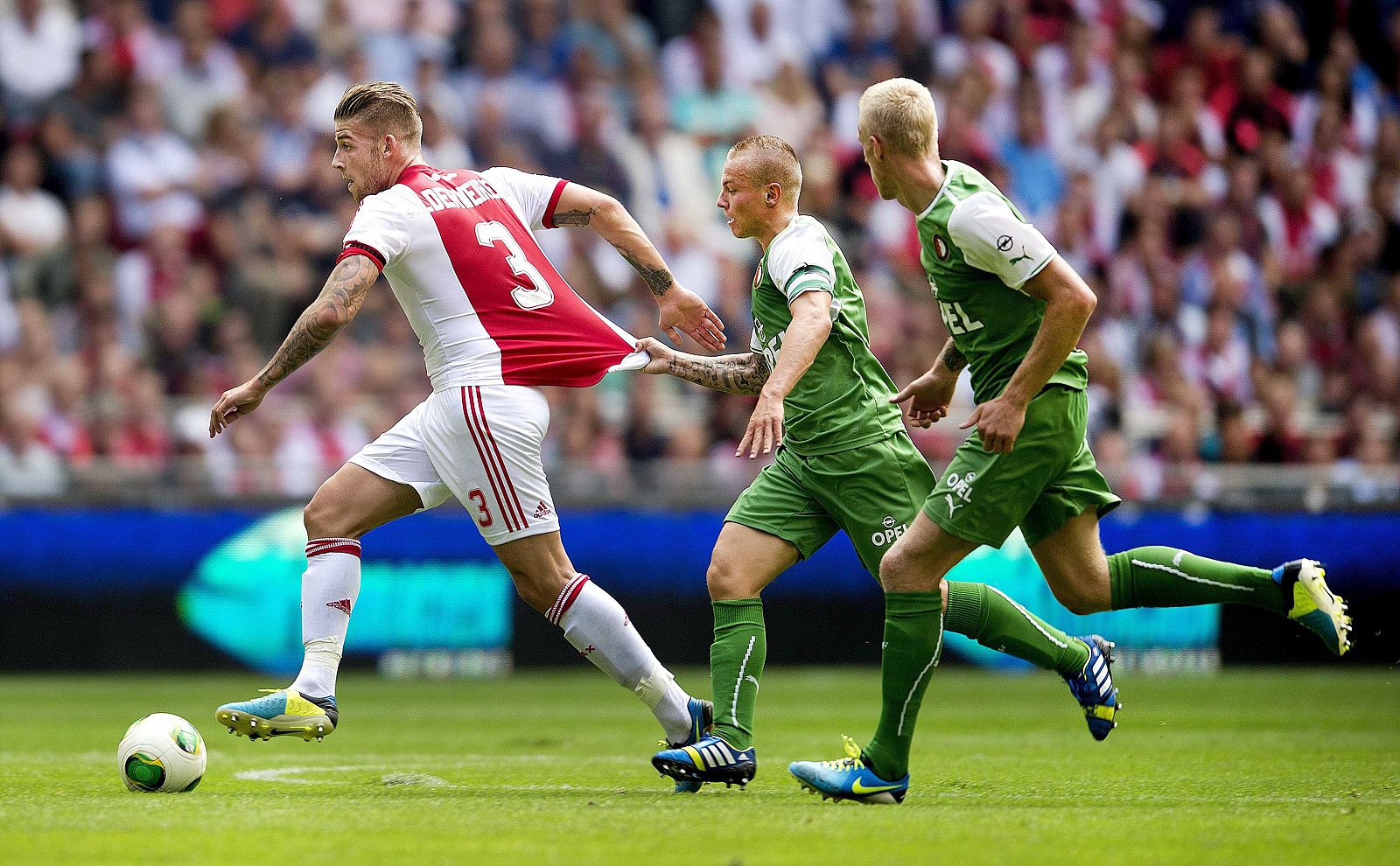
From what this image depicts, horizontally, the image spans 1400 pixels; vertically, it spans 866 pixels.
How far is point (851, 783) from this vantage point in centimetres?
568

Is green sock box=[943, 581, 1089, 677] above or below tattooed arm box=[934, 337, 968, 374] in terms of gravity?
below

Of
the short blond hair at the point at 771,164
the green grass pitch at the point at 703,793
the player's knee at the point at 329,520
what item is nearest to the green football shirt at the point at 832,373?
the short blond hair at the point at 771,164

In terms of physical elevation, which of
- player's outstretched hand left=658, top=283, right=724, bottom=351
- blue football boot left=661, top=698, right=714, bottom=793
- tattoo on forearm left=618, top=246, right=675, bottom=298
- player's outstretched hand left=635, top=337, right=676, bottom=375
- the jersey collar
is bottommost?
blue football boot left=661, top=698, right=714, bottom=793

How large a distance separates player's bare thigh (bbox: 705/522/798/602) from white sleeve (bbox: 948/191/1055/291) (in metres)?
1.39

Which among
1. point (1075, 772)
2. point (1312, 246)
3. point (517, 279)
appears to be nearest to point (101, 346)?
point (517, 279)

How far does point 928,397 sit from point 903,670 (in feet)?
3.78

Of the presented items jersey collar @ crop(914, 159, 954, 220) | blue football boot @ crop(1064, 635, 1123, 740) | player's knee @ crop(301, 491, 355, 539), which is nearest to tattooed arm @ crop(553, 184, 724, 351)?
jersey collar @ crop(914, 159, 954, 220)

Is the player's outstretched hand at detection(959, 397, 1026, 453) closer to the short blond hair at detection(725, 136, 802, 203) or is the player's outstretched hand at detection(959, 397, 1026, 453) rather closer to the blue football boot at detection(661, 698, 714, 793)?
the short blond hair at detection(725, 136, 802, 203)

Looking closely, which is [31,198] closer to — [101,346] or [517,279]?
[101,346]

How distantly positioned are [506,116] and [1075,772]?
10256 mm

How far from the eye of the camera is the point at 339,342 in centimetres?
1393

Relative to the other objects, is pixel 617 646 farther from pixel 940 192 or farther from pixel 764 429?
pixel 940 192

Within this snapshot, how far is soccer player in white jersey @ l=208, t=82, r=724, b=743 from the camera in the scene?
617 centimetres

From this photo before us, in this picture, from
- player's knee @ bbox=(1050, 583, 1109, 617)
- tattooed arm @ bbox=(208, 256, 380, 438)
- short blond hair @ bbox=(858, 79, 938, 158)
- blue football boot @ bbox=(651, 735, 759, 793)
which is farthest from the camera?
player's knee @ bbox=(1050, 583, 1109, 617)
